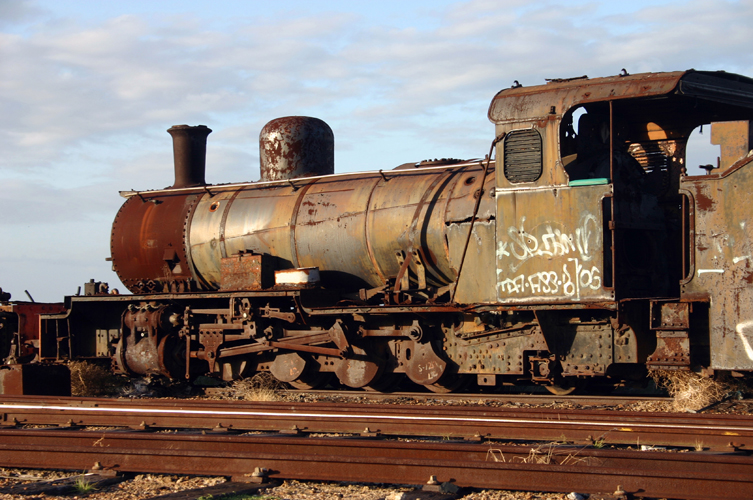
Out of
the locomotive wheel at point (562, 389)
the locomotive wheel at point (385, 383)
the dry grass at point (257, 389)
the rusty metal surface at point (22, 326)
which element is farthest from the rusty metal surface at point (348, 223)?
the rusty metal surface at point (22, 326)

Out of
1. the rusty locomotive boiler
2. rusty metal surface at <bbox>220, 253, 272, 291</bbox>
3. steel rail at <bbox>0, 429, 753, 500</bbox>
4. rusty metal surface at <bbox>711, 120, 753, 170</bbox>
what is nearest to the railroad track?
steel rail at <bbox>0, 429, 753, 500</bbox>

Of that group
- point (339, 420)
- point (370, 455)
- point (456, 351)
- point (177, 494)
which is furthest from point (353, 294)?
point (177, 494)

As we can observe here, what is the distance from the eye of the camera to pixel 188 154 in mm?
12875

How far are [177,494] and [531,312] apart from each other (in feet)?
16.5

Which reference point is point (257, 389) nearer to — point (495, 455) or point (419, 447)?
point (419, 447)

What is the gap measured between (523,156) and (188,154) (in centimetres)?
645

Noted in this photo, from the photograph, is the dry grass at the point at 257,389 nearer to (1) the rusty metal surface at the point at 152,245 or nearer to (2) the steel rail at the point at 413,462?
(1) the rusty metal surface at the point at 152,245

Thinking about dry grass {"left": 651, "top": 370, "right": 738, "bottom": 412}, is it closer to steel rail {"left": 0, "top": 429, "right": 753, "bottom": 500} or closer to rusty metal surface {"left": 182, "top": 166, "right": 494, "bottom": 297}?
rusty metal surface {"left": 182, "top": 166, "right": 494, "bottom": 297}

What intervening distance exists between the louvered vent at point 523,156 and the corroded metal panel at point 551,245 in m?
0.18

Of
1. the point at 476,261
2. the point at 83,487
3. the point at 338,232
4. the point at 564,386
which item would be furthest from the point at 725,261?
the point at 83,487

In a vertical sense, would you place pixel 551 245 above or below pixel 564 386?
above

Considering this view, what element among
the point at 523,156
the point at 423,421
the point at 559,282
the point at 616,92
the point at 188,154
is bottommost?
the point at 423,421

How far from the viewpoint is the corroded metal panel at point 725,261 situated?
736 centimetres

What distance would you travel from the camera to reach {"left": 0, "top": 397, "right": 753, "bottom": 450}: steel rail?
20.0ft
